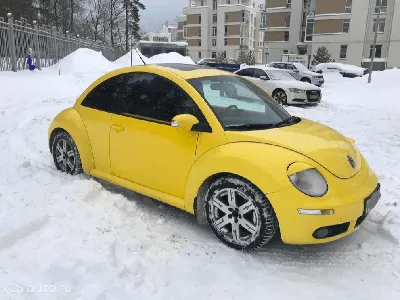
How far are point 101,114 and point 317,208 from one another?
2637mm

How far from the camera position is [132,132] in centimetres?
393

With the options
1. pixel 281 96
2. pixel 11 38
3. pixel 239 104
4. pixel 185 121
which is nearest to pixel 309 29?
pixel 281 96

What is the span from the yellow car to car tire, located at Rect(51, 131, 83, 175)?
0.08 ft

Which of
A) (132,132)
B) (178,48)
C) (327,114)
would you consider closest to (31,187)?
(132,132)

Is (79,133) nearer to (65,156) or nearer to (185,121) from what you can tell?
(65,156)

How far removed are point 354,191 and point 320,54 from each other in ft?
151

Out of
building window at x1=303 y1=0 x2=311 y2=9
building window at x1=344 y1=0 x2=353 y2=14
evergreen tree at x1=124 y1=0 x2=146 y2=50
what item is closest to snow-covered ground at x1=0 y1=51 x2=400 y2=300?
building window at x1=344 y1=0 x2=353 y2=14

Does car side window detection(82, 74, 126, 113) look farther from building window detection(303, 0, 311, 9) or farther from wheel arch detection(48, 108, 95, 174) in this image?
building window detection(303, 0, 311, 9)

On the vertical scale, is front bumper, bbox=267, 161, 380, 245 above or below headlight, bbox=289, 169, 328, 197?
below

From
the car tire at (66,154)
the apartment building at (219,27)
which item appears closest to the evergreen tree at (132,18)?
the apartment building at (219,27)

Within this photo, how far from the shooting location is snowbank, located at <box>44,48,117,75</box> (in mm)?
16688

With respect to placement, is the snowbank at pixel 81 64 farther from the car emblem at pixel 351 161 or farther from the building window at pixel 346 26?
the building window at pixel 346 26

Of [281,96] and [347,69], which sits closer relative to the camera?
[281,96]

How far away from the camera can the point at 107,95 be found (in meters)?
4.35
